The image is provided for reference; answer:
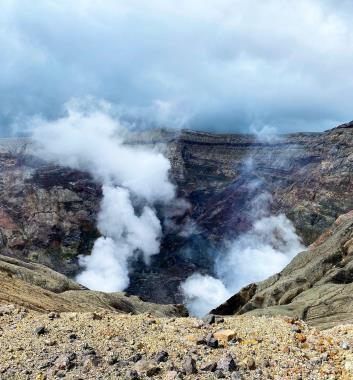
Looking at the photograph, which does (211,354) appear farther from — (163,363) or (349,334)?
(349,334)

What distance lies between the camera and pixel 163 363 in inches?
808

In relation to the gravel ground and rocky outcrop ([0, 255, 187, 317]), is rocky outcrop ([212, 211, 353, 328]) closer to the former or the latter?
rocky outcrop ([0, 255, 187, 317])

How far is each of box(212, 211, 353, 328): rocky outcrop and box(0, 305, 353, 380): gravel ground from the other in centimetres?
4316

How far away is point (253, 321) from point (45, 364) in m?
10.5

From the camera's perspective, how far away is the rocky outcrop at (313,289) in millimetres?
74188

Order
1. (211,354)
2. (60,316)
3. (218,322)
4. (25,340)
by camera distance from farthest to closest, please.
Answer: (60,316), (218,322), (25,340), (211,354)

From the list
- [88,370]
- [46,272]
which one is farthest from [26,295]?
[46,272]

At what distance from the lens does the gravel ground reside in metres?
19.9

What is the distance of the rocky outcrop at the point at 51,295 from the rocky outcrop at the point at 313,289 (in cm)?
1802

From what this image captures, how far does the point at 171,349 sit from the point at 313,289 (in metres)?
70.3

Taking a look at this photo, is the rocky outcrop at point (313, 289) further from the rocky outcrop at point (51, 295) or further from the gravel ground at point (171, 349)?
the gravel ground at point (171, 349)

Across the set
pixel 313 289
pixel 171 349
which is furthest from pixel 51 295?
pixel 171 349

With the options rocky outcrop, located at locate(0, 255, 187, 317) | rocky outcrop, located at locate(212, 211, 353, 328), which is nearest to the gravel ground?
rocky outcrop, located at locate(0, 255, 187, 317)

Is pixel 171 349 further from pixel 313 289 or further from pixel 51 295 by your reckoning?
pixel 313 289
